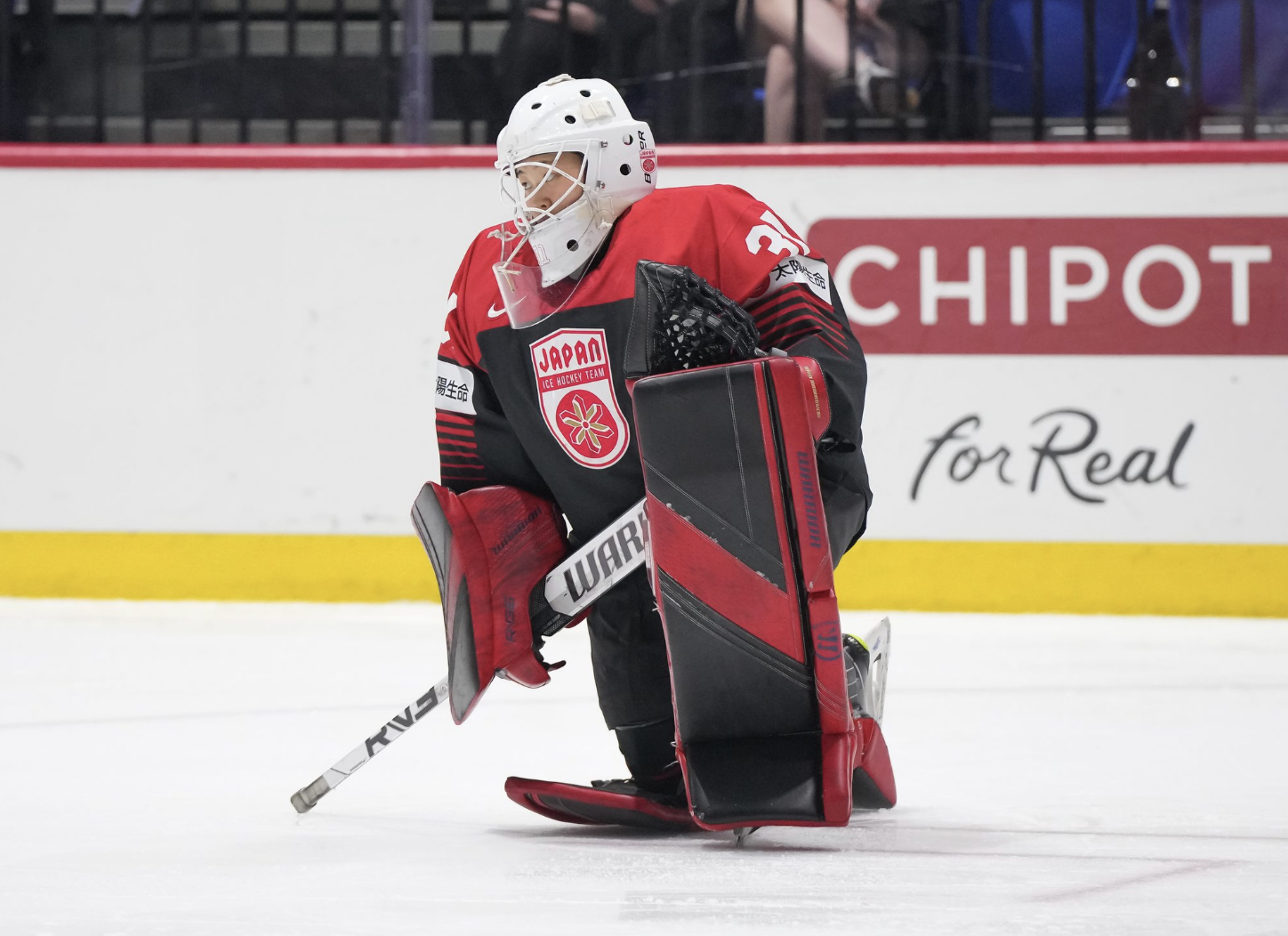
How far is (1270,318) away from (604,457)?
2.57 meters

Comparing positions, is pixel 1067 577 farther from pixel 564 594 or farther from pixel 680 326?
pixel 680 326

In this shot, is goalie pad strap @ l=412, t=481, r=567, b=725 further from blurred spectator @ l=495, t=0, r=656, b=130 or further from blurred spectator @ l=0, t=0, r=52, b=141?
blurred spectator @ l=0, t=0, r=52, b=141

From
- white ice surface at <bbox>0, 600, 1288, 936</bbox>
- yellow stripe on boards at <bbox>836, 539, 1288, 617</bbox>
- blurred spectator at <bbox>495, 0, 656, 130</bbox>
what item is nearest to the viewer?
white ice surface at <bbox>0, 600, 1288, 936</bbox>

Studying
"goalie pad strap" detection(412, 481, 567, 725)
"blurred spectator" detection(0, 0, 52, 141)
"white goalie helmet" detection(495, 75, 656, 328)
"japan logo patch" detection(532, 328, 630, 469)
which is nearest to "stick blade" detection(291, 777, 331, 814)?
"goalie pad strap" detection(412, 481, 567, 725)

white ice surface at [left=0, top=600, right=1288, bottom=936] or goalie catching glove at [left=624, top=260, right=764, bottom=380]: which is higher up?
goalie catching glove at [left=624, top=260, right=764, bottom=380]

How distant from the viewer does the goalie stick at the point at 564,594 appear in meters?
1.72

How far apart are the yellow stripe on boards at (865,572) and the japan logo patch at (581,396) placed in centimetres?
206

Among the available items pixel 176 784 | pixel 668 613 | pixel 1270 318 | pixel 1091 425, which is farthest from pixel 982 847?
pixel 1270 318

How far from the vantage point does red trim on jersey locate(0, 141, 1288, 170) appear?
3785mm

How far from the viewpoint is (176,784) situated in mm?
2014

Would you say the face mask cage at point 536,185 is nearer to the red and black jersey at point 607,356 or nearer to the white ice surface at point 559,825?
the red and black jersey at point 607,356

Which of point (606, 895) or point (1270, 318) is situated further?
point (1270, 318)

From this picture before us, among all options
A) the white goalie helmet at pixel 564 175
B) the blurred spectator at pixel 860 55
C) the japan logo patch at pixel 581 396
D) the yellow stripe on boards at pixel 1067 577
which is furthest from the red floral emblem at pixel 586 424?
the blurred spectator at pixel 860 55

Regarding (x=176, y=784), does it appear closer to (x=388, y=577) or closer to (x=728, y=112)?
(x=388, y=577)
